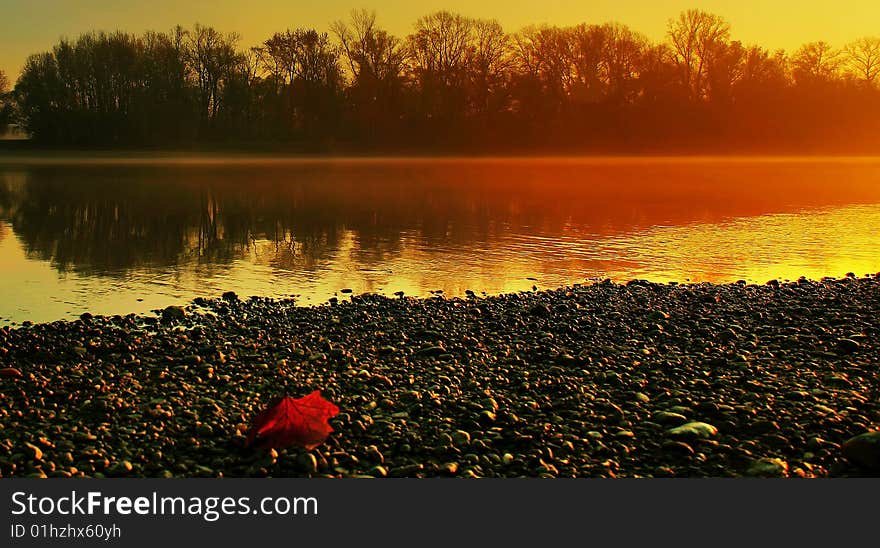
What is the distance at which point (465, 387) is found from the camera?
20.8ft

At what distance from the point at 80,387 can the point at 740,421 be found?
4.76 metres

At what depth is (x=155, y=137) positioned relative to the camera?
6625 cm

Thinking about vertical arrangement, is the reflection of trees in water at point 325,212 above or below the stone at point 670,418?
above

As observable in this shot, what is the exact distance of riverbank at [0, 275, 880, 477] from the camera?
16.3 feet

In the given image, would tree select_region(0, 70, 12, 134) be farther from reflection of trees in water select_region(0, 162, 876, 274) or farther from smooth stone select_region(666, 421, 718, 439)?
smooth stone select_region(666, 421, 718, 439)

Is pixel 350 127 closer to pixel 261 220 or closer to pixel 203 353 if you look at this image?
pixel 261 220

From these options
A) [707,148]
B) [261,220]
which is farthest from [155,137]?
[261,220]

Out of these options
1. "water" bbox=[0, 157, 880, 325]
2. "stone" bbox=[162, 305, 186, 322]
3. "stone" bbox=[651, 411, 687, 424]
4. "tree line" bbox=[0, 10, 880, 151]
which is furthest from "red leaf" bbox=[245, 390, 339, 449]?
"tree line" bbox=[0, 10, 880, 151]

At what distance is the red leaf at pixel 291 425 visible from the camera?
202 inches

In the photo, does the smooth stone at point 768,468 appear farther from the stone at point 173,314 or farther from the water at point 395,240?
the stone at point 173,314

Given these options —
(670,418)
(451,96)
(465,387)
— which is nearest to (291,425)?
(465,387)

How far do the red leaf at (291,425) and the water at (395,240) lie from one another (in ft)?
14.6

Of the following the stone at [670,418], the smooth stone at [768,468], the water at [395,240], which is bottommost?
the smooth stone at [768,468]

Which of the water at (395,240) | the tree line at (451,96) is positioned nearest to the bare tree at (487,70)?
the tree line at (451,96)
